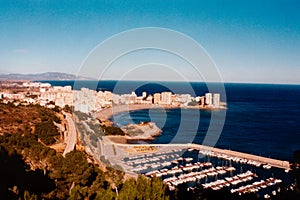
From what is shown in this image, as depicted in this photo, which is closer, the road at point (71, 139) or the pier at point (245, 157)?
the road at point (71, 139)

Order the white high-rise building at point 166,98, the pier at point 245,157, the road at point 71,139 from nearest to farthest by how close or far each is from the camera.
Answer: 1. the road at point 71,139
2. the pier at point 245,157
3. the white high-rise building at point 166,98

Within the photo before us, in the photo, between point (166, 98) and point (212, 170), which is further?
point (166, 98)

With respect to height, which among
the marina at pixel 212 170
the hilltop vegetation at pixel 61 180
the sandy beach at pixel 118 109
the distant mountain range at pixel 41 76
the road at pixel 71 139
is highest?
the distant mountain range at pixel 41 76

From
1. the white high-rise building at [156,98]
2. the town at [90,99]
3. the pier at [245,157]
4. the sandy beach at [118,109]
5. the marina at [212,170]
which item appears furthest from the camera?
the white high-rise building at [156,98]

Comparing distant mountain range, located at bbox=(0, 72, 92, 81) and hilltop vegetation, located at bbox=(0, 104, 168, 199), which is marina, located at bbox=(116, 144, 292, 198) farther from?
distant mountain range, located at bbox=(0, 72, 92, 81)

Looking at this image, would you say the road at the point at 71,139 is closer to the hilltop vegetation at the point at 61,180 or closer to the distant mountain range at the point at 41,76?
the hilltop vegetation at the point at 61,180

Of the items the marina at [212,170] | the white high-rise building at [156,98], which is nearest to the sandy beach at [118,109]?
the white high-rise building at [156,98]

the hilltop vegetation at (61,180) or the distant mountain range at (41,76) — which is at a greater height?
the distant mountain range at (41,76)

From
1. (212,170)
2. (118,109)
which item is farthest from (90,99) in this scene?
(212,170)

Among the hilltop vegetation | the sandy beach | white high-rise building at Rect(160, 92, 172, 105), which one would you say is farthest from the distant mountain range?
the hilltop vegetation

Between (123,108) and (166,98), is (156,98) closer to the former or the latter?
(166,98)
